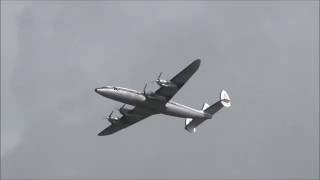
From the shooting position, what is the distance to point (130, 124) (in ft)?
469

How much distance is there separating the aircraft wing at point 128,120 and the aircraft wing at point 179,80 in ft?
17.2

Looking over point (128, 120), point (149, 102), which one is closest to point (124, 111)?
point (128, 120)

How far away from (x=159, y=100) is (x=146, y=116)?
23.2 ft

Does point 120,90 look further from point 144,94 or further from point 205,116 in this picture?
point 205,116

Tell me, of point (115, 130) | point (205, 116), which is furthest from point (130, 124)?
point (205, 116)

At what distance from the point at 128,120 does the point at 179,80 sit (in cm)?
1692

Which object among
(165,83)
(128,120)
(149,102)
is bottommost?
(128,120)

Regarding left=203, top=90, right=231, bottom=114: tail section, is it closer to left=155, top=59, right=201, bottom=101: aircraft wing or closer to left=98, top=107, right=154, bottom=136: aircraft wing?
left=98, top=107, right=154, bottom=136: aircraft wing

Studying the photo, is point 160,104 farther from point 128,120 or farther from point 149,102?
point 128,120

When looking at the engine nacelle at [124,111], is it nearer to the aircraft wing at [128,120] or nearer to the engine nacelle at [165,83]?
the aircraft wing at [128,120]

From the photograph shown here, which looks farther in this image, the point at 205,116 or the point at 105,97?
the point at 205,116

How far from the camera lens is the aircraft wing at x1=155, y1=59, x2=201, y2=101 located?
125m

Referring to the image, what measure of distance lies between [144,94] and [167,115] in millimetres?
6571

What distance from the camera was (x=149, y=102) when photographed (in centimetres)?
13175
